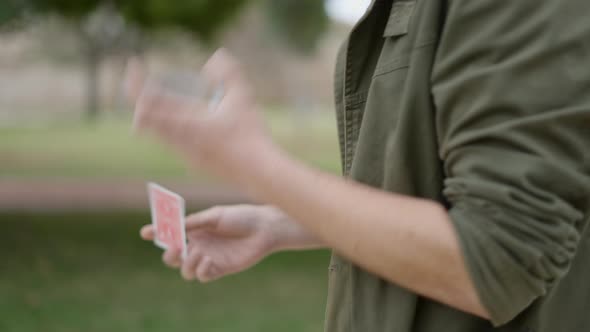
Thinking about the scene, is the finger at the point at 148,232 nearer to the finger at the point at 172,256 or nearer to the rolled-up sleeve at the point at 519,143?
the finger at the point at 172,256

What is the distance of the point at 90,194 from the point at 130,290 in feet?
18.7

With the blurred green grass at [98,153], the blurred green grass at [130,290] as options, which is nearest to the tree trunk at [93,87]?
the blurred green grass at [98,153]

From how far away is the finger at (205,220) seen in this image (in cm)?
157

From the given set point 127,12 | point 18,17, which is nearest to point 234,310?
point 18,17

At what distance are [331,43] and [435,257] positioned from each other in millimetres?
44175

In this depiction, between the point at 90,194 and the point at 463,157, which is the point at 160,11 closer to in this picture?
the point at 90,194

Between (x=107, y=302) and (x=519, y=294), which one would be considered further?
(x=107, y=302)

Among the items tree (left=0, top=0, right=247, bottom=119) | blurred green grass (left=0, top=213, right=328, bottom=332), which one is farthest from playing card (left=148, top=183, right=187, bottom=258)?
tree (left=0, top=0, right=247, bottom=119)

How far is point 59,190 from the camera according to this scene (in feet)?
40.6

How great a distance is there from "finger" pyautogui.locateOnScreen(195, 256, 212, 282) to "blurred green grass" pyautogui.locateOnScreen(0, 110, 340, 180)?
321 inches

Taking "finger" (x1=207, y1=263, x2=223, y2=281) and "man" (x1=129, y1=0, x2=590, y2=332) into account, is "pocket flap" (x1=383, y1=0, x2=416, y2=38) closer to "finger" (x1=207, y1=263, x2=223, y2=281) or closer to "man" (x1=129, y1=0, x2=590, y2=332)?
"man" (x1=129, y1=0, x2=590, y2=332)

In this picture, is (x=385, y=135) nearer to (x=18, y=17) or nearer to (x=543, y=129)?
(x=543, y=129)

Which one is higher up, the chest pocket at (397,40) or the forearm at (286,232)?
the chest pocket at (397,40)

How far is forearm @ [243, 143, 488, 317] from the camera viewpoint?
1.00m
